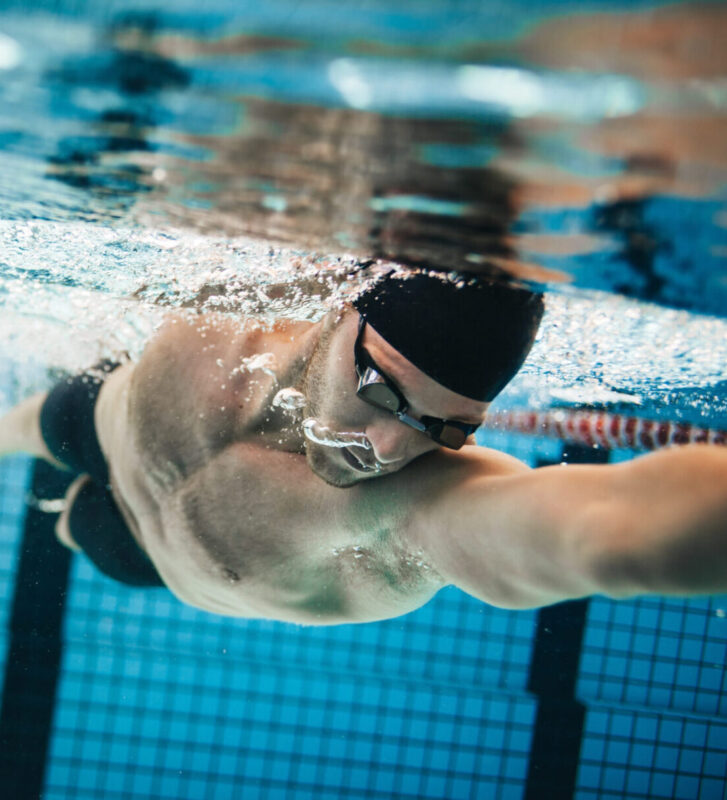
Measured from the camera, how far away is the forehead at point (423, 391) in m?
2.14

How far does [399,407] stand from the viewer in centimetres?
220

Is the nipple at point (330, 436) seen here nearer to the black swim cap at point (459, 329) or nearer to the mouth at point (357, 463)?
the mouth at point (357, 463)

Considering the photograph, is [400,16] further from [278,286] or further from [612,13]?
[278,286]

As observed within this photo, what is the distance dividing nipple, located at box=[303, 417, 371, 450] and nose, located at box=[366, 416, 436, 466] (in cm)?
6

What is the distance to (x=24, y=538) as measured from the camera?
5324 mm

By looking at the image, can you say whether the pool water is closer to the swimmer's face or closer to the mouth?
the swimmer's face

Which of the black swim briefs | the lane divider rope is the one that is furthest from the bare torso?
the lane divider rope

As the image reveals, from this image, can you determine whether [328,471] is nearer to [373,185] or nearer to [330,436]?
[330,436]

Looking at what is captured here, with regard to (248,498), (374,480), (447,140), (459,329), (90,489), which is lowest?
(90,489)

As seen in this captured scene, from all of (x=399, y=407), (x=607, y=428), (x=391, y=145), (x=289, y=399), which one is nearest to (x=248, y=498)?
(x=289, y=399)

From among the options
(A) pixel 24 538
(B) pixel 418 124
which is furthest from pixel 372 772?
(B) pixel 418 124

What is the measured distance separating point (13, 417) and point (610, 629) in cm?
535

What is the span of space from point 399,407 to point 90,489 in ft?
9.17

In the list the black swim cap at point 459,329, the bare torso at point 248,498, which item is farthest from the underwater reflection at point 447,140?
the bare torso at point 248,498
